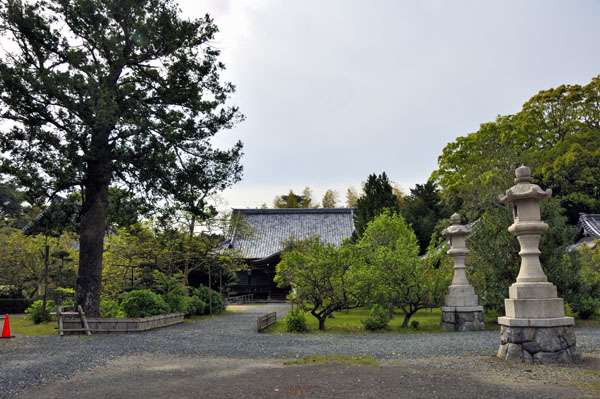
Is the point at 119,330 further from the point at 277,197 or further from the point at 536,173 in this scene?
the point at 277,197

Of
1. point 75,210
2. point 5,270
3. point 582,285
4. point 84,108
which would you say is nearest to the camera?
point 84,108

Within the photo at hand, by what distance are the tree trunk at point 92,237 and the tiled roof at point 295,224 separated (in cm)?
2133

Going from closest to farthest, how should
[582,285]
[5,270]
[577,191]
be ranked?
[582,285] → [5,270] → [577,191]

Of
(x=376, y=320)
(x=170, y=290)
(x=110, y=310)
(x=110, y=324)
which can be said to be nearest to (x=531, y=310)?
(x=376, y=320)

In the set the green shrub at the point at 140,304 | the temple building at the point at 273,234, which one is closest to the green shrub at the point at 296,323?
the green shrub at the point at 140,304

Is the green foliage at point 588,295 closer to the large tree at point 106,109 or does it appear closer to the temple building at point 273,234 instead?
the large tree at point 106,109

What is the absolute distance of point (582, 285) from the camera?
40.0 ft

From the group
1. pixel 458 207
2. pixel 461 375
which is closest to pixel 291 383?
pixel 461 375

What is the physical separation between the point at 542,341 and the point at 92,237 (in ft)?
38.8

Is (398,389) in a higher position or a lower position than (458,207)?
lower

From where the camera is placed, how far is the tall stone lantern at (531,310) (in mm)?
6633

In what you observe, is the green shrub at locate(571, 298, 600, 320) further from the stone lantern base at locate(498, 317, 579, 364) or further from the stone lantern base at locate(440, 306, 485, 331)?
the stone lantern base at locate(498, 317, 579, 364)

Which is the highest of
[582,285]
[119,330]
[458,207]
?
[458,207]

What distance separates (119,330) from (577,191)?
97.4ft
